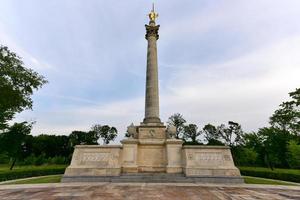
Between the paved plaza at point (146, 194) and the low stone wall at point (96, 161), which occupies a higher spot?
the low stone wall at point (96, 161)

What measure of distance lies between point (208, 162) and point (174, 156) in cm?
291

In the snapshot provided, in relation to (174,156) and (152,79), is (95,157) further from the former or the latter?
(152,79)

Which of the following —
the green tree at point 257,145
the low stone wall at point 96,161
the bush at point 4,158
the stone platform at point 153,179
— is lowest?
the stone platform at point 153,179

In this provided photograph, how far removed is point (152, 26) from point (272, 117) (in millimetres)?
41323

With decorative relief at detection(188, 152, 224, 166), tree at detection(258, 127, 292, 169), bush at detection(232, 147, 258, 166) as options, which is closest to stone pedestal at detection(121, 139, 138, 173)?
decorative relief at detection(188, 152, 224, 166)

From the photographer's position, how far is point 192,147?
56.4 feet

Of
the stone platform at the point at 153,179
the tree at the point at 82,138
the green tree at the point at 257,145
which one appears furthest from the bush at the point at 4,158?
the green tree at the point at 257,145

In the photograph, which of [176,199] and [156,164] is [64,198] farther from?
[156,164]

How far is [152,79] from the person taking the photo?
864 inches

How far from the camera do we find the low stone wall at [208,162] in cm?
1573

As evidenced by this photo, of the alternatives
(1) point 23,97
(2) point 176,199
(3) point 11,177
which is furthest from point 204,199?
(1) point 23,97

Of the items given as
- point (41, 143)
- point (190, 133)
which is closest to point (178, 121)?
point (190, 133)

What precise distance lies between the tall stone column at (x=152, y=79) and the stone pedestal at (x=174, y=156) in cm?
338

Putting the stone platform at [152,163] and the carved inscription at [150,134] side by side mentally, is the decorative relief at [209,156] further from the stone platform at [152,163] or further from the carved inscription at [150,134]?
the carved inscription at [150,134]
